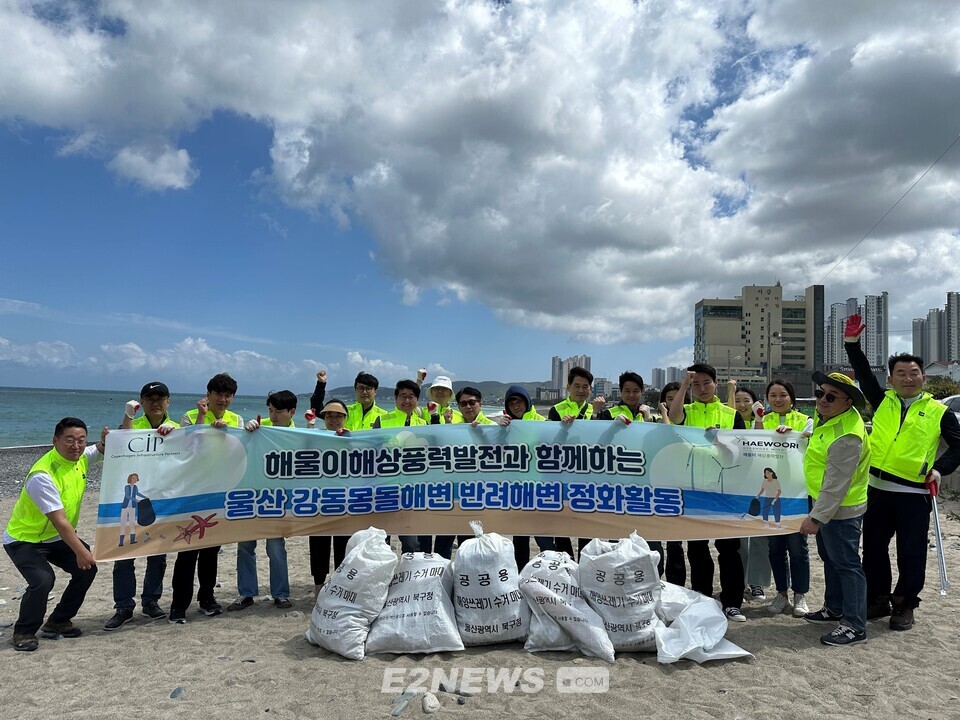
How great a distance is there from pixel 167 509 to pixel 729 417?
190 inches

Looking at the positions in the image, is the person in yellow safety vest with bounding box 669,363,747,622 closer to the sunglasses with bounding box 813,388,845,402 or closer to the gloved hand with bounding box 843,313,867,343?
the sunglasses with bounding box 813,388,845,402

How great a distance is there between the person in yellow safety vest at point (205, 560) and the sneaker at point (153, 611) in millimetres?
95

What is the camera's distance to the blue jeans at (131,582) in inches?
186

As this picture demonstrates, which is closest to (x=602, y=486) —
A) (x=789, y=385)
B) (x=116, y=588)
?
(x=789, y=385)

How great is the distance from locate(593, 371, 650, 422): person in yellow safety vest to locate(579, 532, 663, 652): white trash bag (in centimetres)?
159

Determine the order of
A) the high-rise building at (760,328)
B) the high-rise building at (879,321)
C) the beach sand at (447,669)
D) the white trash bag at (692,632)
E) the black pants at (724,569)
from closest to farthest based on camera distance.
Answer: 1. the beach sand at (447,669)
2. the white trash bag at (692,632)
3. the black pants at (724,569)
4. the high-rise building at (879,321)
5. the high-rise building at (760,328)

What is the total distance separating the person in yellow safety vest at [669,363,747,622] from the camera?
484 centimetres

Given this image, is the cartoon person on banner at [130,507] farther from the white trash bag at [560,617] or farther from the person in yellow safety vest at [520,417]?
the white trash bag at [560,617]

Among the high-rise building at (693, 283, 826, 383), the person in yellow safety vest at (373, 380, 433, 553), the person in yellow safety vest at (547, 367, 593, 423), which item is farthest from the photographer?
the high-rise building at (693, 283, 826, 383)

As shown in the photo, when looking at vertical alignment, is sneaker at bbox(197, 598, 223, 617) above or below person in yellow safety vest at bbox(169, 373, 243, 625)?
below

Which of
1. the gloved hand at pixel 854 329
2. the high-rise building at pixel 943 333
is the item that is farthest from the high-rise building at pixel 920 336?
the gloved hand at pixel 854 329

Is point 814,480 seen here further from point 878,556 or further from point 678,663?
point 678,663

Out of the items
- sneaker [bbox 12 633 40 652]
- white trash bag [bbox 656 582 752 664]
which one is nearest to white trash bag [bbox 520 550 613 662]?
white trash bag [bbox 656 582 752 664]

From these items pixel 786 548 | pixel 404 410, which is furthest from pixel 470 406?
pixel 786 548
